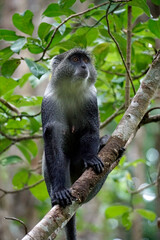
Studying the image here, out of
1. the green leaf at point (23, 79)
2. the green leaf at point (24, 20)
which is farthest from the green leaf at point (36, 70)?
the green leaf at point (23, 79)

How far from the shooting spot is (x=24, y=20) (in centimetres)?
385

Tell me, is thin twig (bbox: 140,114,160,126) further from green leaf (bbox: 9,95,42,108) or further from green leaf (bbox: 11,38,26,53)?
green leaf (bbox: 11,38,26,53)

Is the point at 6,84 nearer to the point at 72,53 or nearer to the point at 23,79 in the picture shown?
the point at 23,79

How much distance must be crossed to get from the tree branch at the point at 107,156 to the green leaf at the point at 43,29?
118 cm

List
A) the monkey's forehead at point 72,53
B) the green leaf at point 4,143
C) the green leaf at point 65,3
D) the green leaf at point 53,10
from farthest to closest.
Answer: the green leaf at point 4,143
the monkey's forehead at point 72,53
the green leaf at point 53,10
the green leaf at point 65,3

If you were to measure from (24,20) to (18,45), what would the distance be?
41 centimetres

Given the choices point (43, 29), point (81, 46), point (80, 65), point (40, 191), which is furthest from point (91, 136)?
point (43, 29)

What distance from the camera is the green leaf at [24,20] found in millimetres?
3805

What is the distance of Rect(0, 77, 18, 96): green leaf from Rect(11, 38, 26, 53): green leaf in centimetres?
87

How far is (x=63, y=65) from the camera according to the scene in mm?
4988

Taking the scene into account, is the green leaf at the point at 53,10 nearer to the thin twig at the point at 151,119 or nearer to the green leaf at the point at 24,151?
the thin twig at the point at 151,119

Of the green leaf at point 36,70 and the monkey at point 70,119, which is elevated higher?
the green leaf at point 36,70

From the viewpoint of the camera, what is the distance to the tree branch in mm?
2530

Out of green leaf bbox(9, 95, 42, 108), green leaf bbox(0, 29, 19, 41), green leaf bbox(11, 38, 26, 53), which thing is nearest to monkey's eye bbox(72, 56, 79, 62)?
green leaf bbox(9, 95, 42, 108)
